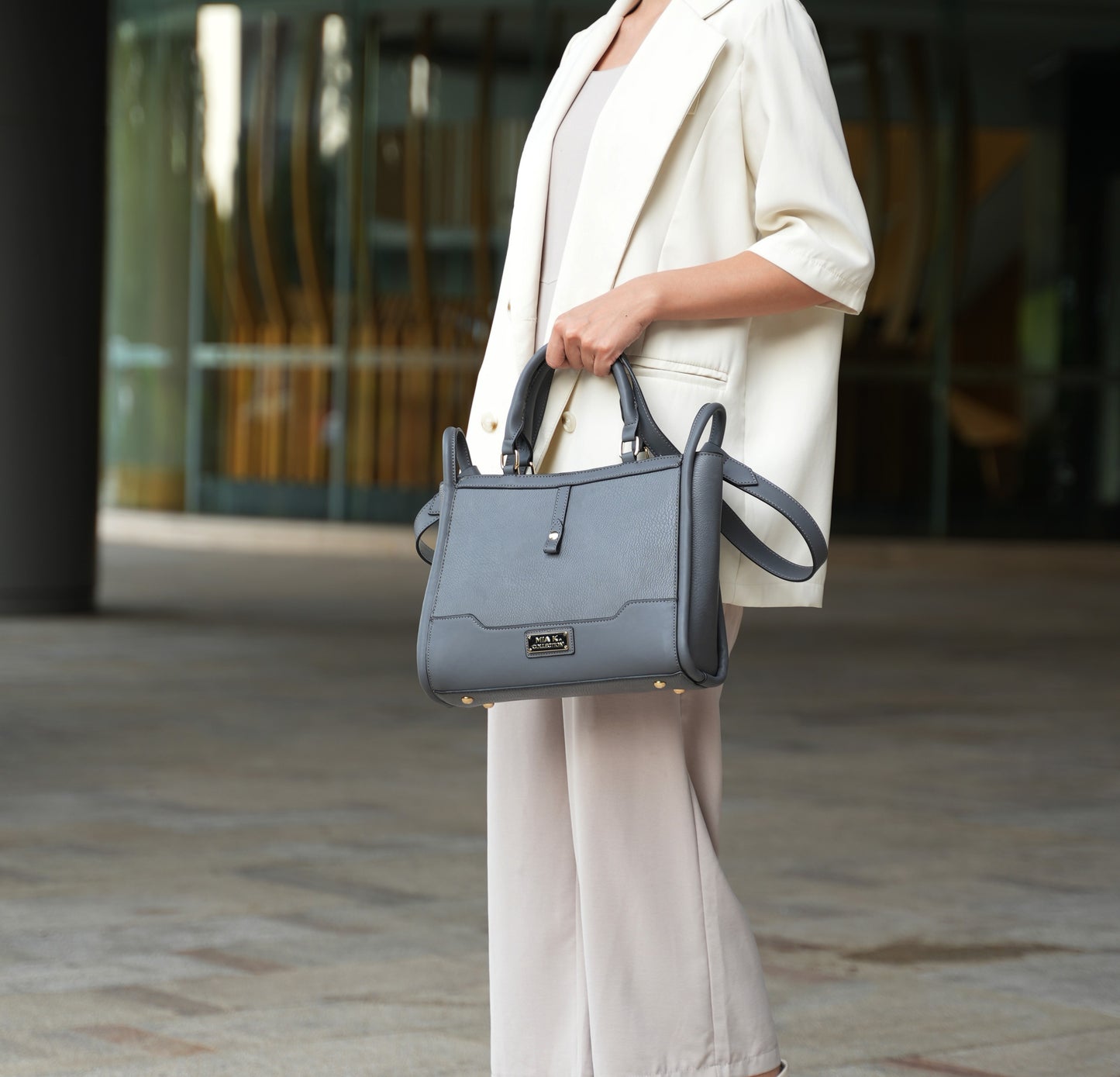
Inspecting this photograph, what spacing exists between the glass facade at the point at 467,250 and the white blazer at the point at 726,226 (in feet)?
56.4

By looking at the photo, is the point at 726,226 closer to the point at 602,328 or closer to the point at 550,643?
the point at 602,328

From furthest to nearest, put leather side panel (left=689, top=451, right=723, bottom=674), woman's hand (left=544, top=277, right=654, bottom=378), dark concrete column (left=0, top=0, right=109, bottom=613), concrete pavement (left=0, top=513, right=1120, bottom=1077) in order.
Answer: dark concrete column (left=0, top=0, right=109, bottom=613) → concrete pavement (left=0, top=513, right=1120, bottom=1077) → woman's hand (left=544, top=277, right=654, bottom=378) → leather side panel (left=689, top=451, right=723, bottom=674)

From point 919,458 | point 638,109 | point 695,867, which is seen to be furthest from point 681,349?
point 919,458

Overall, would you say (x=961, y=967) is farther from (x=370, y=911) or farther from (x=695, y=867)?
(x=695, y=867)

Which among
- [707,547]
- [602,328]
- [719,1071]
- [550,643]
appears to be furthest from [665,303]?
[719,1071]

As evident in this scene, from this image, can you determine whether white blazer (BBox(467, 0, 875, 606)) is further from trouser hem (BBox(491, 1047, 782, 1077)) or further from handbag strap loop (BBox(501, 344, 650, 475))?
trouser hem (BBox(491, 1047, 782, 1077))

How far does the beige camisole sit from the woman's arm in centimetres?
14

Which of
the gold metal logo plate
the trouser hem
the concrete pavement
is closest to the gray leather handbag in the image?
the gold metal logo plate

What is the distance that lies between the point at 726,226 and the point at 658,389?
0.78 ft

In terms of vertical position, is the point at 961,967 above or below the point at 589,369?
below

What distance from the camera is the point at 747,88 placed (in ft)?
8.55

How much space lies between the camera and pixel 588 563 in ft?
8.21

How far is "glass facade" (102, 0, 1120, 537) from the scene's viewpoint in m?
20.7

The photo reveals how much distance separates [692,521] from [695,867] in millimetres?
508
